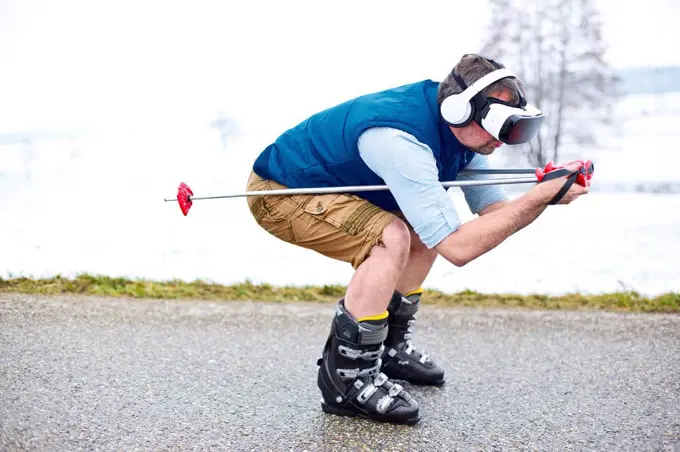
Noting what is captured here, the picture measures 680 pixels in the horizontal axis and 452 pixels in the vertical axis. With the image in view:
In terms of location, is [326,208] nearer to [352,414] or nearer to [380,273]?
[380,273]

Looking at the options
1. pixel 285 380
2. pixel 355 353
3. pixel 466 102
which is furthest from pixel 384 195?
pixel 285 380

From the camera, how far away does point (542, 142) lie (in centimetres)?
494

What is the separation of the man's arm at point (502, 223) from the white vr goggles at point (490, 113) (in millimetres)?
232

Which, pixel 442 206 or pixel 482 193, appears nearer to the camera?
pixel 442 206

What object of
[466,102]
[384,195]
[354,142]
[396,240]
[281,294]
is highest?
[466,102]

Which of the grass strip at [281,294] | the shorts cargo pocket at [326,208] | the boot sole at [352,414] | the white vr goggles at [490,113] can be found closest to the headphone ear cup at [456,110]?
the white vr goggles at [490,113]

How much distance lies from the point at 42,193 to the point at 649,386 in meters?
3.85

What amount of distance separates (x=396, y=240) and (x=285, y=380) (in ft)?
3.22

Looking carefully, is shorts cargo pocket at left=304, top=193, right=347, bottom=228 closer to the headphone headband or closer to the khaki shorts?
the khaki shorts

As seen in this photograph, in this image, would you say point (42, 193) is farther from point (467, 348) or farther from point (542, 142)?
point (542, 142)

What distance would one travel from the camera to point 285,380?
323cm

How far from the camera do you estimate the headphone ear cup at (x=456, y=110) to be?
2537 millimetres

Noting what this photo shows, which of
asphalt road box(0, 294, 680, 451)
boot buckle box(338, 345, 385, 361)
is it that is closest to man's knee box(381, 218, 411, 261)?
boot buckle box(338, 345, 385, 361)

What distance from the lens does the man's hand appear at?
2377 millimetres
